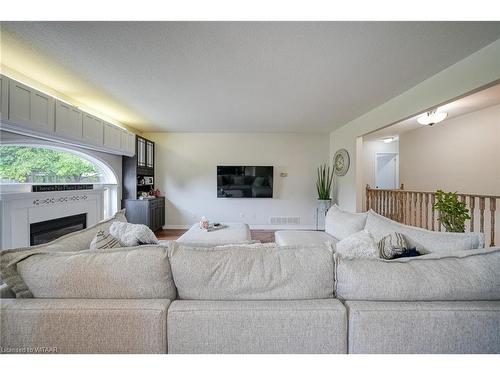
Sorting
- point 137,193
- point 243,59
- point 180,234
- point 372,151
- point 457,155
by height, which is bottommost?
point 180,234

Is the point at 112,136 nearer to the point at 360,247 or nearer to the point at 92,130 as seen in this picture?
the point at 92,130

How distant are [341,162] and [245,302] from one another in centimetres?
436

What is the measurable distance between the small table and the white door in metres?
5.04

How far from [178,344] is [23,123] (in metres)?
2.68

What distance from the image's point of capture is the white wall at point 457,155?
3430mm

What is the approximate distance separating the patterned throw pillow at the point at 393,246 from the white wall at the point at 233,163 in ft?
12.2

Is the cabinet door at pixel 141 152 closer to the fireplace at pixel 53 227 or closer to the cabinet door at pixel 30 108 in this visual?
the fireplace at pixel 53 227

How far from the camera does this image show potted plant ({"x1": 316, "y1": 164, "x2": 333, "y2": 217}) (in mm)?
4879

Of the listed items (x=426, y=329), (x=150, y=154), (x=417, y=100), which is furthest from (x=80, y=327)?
A: (x=150, y=154)

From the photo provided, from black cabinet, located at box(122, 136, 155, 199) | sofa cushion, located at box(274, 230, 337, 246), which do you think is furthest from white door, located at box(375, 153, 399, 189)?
black cabinet, located at box(122, 136, 155, 199)

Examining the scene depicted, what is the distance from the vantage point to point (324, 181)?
5.05 metres

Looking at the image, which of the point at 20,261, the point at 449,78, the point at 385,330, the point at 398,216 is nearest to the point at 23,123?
the point at 20,261

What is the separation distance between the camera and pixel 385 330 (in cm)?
87
